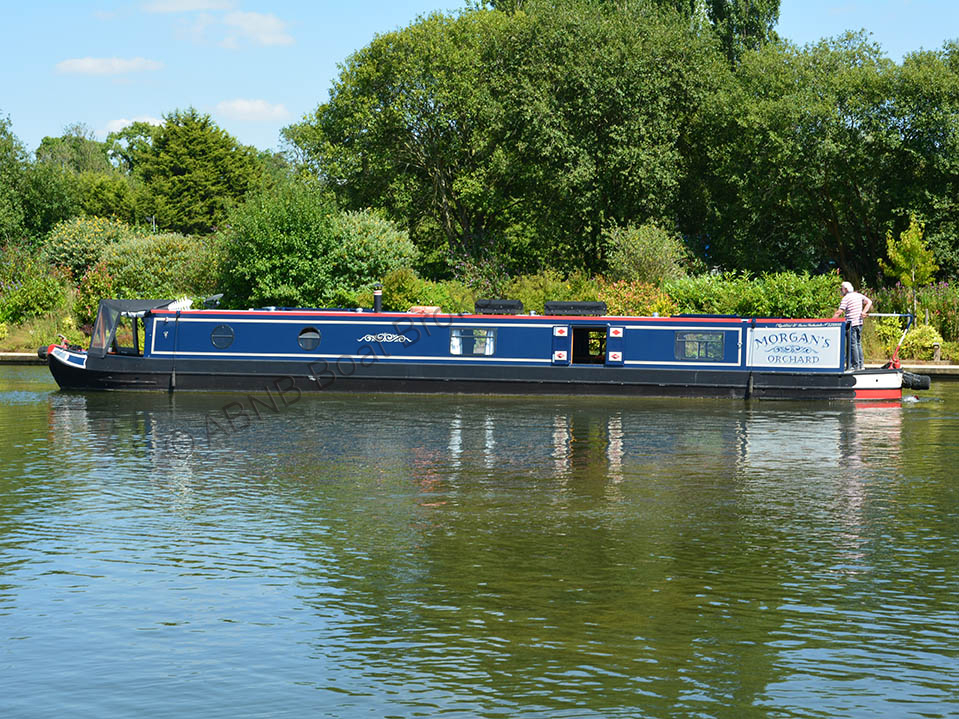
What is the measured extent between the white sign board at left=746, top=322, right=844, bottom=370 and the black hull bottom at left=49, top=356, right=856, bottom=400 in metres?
0.32

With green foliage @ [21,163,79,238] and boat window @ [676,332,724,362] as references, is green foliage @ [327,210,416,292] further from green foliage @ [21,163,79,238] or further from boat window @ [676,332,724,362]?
green foliage @ [21,163,79,238]

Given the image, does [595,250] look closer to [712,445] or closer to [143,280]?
[143,280]

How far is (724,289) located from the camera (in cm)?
3822

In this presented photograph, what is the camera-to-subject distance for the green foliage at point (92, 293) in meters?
42.8

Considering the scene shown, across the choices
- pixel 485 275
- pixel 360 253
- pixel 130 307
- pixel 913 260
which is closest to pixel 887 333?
pixel 913 260

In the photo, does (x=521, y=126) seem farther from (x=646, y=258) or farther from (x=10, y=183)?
(x=10, y=183)

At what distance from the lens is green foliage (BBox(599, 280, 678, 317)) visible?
3647 centimetres

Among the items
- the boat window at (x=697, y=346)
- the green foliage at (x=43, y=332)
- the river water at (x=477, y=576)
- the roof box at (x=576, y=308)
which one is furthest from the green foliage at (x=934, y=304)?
the green foliage at (x=43, y=332)

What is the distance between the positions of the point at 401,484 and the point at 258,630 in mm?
6803

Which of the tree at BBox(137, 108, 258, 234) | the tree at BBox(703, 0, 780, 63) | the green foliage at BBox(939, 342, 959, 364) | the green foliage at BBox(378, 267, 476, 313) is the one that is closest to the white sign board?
the green foliage at BBox(939, 342, 959, 364)

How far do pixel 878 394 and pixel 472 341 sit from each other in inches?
406

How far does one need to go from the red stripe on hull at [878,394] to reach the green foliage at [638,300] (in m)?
9.08

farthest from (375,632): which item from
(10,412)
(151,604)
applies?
(10,412)

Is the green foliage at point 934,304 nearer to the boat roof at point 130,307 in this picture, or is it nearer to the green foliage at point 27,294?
the boat roof at point 130,307
